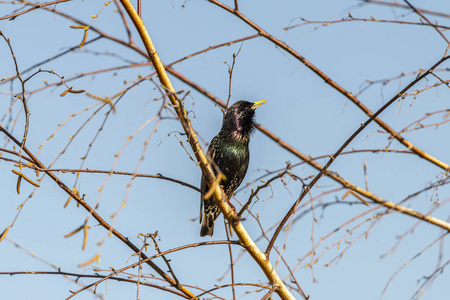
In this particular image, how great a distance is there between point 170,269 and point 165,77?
1.03 metres

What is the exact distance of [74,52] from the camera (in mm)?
2967

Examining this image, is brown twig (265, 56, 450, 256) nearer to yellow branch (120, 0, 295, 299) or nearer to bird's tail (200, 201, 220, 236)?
yellow branch (120, 0, 295, 299)

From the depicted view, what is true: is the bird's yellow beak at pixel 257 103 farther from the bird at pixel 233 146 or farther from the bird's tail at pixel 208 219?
the bird's tail at pixel 208 219

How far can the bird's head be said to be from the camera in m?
5.38

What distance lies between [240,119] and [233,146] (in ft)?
1.03

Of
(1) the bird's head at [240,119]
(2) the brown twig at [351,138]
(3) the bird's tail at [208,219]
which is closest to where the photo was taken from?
(2) the brown twig at [351,138]

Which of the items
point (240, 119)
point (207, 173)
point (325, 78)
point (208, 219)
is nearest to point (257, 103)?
point (240, 119)

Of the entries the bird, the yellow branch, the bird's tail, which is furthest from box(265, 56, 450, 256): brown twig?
the bird's tail

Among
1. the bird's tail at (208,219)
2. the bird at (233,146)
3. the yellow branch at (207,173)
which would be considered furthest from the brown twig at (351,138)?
the bird's tail at (208,219)

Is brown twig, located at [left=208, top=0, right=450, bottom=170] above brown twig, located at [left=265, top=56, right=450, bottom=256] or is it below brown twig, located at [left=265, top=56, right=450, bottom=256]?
above

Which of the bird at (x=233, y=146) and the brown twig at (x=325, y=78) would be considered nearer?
the brown twig at (x=325, y=78)

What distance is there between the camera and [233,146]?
529 centimetres

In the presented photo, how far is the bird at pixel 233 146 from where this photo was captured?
5250 millimetres

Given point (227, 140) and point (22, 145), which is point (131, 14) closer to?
point (22, 145)
